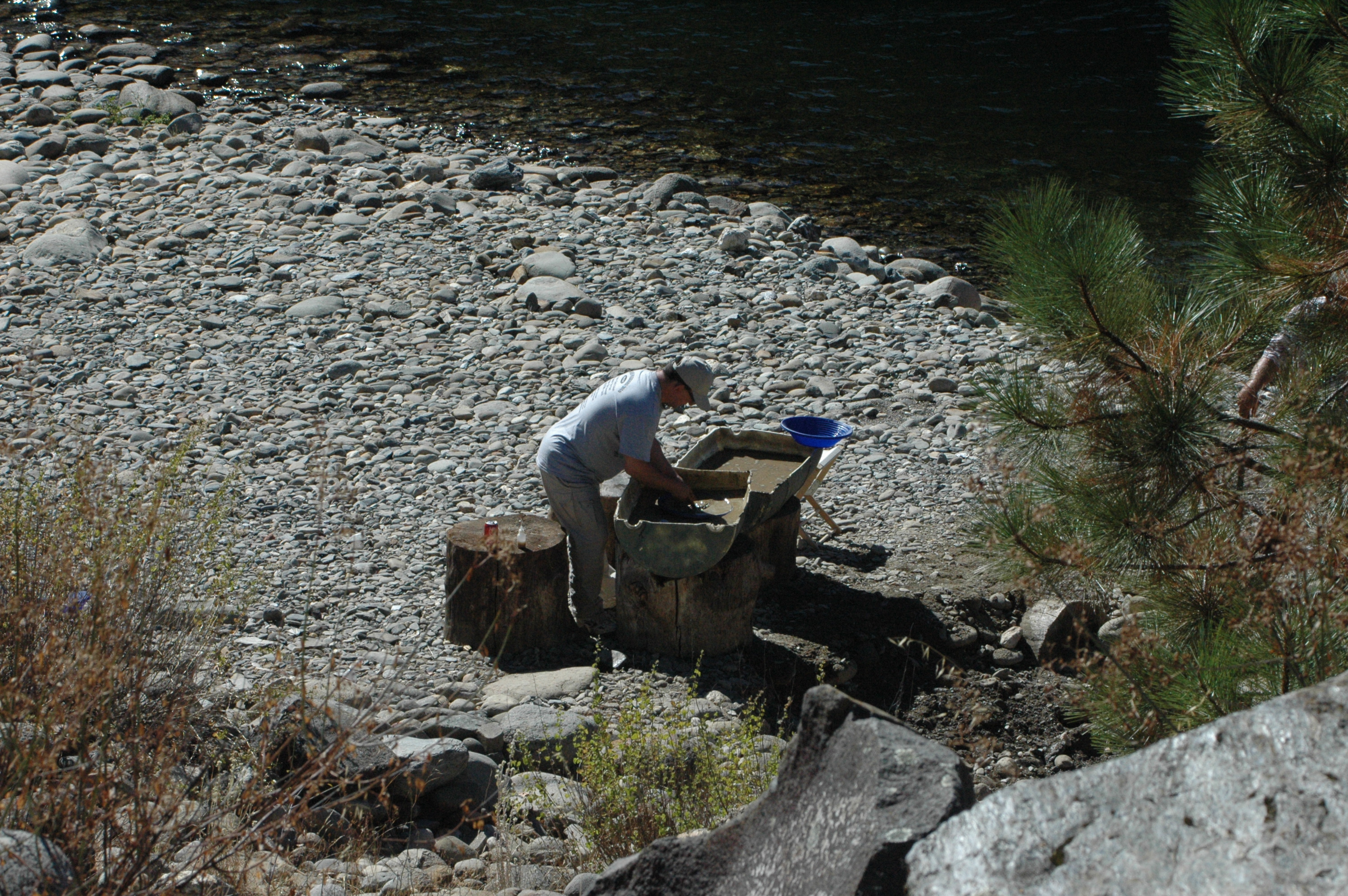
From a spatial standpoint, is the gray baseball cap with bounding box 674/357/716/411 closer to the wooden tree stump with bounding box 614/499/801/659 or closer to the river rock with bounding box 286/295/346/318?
the wooden tree stump with bounding box 614/499/801/659

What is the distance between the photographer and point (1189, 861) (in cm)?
171

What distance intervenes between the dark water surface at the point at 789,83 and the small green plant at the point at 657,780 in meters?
8.54

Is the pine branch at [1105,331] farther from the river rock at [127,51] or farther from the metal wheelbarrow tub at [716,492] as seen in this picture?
the river rock at [127,51]

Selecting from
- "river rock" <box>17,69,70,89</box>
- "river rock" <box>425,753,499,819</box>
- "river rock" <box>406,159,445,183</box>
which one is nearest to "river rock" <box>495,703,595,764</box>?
"river rock" <box>425,753,499,819</box>

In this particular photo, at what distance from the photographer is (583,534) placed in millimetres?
5543

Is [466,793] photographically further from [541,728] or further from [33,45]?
[33,45]

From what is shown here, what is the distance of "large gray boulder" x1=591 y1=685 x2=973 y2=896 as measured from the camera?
2121 mm

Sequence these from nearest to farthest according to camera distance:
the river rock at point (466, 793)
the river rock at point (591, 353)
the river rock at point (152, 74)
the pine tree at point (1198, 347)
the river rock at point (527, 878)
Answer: the pine tree at point (1198, 347) → the river rock at point (527, 878) → the river rock at point (466, 793) → the river rock at point (591, 353) → the river rock at point (152, 74)

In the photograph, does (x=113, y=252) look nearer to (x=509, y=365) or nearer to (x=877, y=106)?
(x=509, y=365)

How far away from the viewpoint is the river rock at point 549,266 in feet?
31.1

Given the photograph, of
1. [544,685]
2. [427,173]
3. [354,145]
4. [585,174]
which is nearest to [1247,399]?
[544,685]

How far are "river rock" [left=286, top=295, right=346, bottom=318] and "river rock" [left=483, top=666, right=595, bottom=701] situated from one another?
14.6 feet

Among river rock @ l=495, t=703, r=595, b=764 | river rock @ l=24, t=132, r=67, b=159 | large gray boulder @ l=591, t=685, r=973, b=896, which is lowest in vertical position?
river rock @ l=495, t=703, r=595, b=764

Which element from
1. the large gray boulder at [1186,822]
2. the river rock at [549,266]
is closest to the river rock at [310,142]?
the river rock at [549,266]
